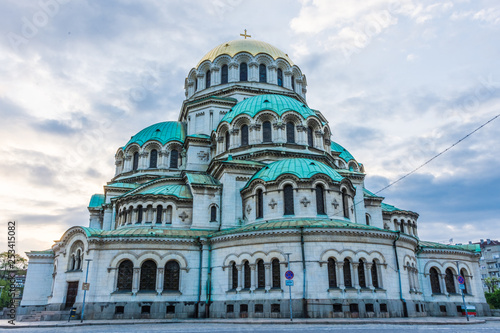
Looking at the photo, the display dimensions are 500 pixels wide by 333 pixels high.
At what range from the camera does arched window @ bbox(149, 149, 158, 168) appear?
38.9m

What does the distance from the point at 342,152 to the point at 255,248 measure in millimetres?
21596

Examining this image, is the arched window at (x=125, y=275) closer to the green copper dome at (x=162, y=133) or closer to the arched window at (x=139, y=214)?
the arched window at (x=139, y=214)

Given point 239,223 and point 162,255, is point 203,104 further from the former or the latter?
point 162,255

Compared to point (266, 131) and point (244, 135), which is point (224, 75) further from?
point (266, 131)

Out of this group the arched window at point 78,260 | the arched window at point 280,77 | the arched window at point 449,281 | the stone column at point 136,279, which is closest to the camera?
the stone column at point 136,279

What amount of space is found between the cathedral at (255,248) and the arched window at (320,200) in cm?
10

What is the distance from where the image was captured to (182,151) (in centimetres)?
3884

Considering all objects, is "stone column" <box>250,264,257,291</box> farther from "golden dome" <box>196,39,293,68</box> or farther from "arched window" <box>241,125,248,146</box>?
"golden dome" <box>196,39,293,68</box>

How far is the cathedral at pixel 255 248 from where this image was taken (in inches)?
924

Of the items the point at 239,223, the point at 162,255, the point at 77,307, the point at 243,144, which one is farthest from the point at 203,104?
the point at 77,307

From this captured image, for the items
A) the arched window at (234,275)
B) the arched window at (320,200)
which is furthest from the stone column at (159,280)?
the arched window at (320,200)

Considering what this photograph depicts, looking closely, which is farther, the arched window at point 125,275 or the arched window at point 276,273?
the arched window at point 125,275

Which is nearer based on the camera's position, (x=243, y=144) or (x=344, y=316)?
(x=344, y=316)

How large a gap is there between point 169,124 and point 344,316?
88.0 feet
